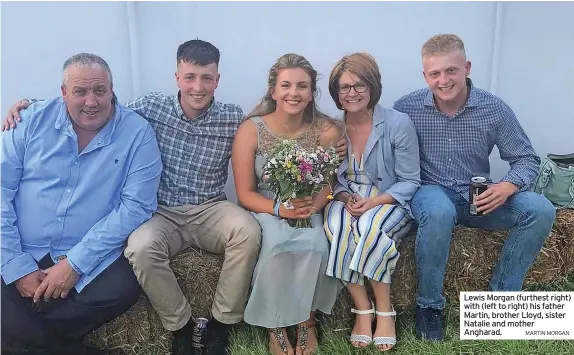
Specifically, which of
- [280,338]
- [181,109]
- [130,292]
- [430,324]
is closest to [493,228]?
[430,324]

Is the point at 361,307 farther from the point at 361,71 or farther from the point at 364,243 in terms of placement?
the point at 361,71

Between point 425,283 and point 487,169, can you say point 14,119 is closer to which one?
point 425,283

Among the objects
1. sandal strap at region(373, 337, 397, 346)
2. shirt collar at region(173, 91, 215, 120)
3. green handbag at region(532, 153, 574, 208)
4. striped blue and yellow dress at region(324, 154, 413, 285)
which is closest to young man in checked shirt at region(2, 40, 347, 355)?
shirt collar at region(173, 91, 215, 120)

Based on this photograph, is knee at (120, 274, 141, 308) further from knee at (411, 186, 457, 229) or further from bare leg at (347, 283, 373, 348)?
knee at (411, 186, 457, 229)

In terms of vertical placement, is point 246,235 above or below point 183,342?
above

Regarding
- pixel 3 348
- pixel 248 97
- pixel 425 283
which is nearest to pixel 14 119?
pixel 3 348

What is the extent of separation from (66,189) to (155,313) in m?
0.87

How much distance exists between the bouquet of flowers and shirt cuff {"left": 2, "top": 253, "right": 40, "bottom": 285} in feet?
4.44

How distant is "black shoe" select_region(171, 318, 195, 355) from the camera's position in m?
3.24

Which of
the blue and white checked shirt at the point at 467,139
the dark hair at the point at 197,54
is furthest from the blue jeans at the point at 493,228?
the dark hair at the point at 197,54

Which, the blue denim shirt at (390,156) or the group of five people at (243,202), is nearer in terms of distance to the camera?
the group of five people at (243,202)

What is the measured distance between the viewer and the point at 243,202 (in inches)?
139

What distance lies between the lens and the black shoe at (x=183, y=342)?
10.6 feet

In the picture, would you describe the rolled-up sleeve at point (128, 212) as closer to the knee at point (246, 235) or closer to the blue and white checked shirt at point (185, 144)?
the blue and white checked shirt at point (185, 144)
